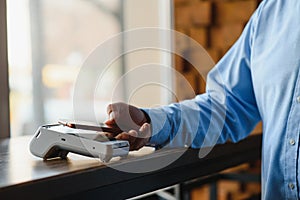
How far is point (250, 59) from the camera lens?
48.8 inches

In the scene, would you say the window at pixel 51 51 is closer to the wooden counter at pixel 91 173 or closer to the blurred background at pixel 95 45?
the blurred background at pixel 95 45

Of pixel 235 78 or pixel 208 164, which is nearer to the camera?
pixel 208 164

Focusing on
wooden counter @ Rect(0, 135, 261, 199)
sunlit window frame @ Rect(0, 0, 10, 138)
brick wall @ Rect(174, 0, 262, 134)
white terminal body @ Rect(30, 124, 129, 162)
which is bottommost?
wooden counter @ Rect(0, 135, 261, 199)

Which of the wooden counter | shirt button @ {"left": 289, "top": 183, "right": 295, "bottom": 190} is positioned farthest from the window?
shirt button @ {"left": 289, "top": 183, "right": 295, "bottom": 190}

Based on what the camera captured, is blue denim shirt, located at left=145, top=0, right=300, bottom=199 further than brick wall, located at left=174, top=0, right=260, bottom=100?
No

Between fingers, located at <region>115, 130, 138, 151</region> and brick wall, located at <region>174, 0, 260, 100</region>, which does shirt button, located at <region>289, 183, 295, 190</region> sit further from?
brick wall, located at <region>174, 0, 260, 100</region>

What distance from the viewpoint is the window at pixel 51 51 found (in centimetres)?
208

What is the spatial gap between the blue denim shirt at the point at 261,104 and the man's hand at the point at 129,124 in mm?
45

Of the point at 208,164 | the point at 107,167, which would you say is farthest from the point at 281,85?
the point at 107,167

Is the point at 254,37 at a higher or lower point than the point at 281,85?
higher

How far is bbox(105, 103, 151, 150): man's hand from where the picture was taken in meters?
0.96

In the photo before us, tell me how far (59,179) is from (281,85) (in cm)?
62

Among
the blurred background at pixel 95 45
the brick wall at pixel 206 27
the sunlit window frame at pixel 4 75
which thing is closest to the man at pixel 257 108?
the sunlit window frame at pixel 4 75

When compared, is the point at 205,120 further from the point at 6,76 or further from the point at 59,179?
the point at 6,76
